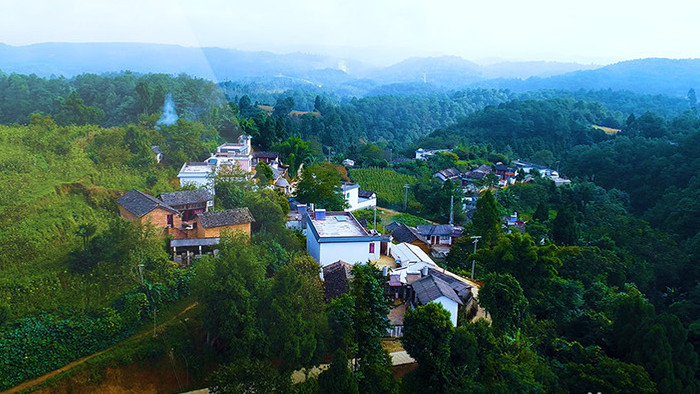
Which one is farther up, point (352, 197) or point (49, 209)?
point (49, 209)

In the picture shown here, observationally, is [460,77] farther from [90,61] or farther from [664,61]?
[90,61]

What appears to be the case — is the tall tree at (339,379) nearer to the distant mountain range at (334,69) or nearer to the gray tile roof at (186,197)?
the gray tile roof at (186,197)

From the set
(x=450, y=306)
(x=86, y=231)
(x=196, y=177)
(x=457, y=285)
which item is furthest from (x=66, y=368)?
(x=196, y=177)

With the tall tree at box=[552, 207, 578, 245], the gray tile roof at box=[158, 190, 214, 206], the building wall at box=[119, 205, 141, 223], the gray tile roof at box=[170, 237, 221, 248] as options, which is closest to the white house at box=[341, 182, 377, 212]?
the gray tile roof at box=[158, 190, 214, 206]

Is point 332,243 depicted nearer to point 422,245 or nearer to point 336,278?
point 336,278

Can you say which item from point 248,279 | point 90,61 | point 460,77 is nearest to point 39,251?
point 248,279

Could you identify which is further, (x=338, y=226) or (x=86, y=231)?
(x=338, y=226)

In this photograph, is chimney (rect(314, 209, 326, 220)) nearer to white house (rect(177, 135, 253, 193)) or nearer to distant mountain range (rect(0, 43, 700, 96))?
white house (rect(177, 135, 253, 193))
